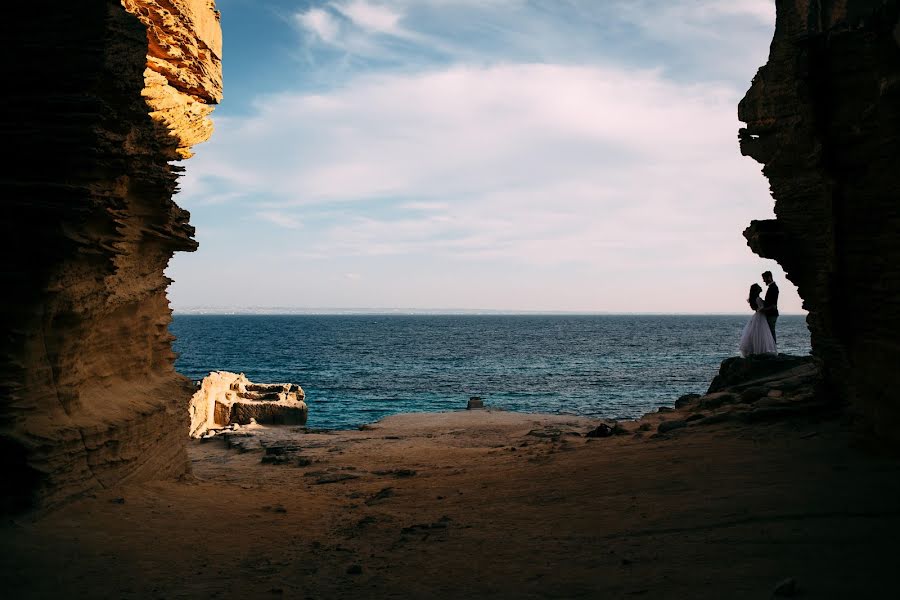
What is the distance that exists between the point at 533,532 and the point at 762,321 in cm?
989

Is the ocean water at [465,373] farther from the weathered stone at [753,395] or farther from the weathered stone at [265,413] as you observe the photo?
the weathered stone at [753,395]

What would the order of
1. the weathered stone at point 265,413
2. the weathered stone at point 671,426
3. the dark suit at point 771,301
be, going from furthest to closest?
1. the weathered stone at point 265,413
2. the dark suit at point 771,301
3. the weathered stone at point 671,426

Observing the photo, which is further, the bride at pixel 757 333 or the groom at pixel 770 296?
the bride at pixel 757 333

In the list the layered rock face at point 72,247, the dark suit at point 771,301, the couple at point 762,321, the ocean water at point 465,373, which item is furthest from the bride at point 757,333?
the ocean water at point 465,373

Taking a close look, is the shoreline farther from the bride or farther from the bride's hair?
the bride's hair

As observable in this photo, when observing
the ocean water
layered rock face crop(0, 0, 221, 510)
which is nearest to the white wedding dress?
layered rock face crop(0, 0, 221, 510)

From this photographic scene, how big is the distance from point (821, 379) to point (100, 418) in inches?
400

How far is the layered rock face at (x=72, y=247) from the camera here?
645 cm

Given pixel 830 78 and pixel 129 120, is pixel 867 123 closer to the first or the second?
pixel 830 78

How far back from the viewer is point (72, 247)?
6641mm

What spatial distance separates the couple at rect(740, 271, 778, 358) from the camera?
42.4ft

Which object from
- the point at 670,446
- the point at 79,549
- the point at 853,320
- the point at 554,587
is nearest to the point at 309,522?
the point at 79,549

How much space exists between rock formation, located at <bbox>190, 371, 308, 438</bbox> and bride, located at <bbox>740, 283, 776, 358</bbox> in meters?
16.7

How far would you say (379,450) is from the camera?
14.8m
